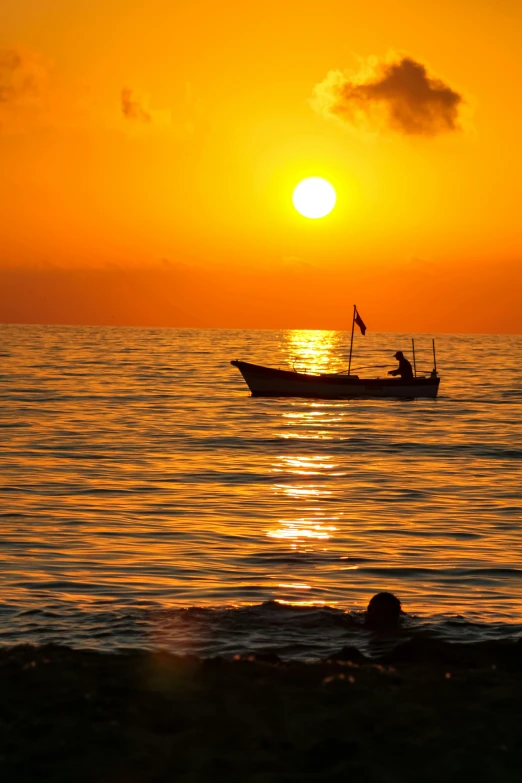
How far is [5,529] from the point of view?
18.9m

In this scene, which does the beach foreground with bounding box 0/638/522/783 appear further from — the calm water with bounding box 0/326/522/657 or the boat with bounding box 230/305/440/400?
the boat with bounding box 230/305/440/400

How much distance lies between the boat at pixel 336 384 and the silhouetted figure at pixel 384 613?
44660 mm

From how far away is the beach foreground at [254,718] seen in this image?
766cm

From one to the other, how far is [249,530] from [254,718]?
36.2 feet

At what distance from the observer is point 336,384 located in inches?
2258

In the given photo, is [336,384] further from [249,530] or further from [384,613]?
[384,613]

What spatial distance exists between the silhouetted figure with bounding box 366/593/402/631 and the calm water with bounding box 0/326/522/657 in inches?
10.9

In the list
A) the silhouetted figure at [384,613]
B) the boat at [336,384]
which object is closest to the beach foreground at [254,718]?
the silhouetted figure at [384,613]

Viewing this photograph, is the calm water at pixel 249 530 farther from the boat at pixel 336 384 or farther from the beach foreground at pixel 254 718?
the boat at pixel 336 384

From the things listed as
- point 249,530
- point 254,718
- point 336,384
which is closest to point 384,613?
point 254,718

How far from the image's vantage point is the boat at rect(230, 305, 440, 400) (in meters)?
57.5

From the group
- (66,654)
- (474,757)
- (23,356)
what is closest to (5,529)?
(66,654)

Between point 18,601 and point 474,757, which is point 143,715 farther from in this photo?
point 18,601

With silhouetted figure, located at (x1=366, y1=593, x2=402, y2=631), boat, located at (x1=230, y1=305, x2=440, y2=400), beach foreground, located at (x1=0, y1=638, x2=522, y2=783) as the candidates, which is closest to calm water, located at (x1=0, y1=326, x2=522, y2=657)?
silhouetted figure, located at (x1=366, y1=593, x2=402, y2=631)
